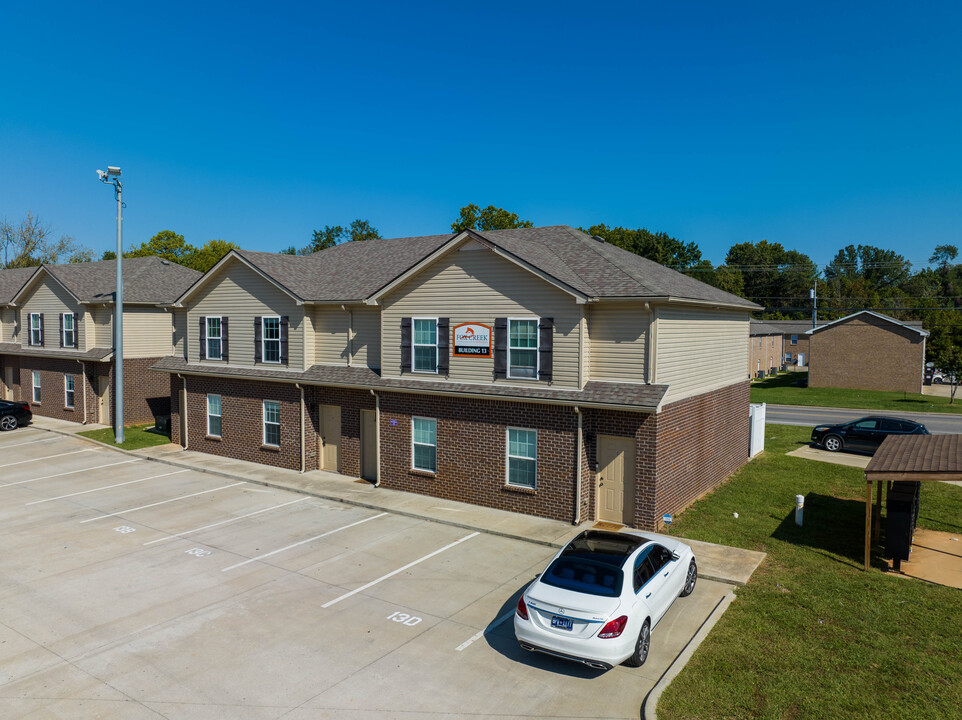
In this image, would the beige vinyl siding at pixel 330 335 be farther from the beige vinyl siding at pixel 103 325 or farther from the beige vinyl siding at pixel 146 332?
the beige vinyl siding at pixel 103 325

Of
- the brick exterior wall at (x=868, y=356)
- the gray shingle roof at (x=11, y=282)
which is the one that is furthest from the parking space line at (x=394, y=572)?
the brick exterior wall at (x=868, y=356)

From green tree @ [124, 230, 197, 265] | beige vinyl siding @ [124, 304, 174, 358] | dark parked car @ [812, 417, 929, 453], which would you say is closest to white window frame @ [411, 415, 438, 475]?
dark parked car @ [812, 417, 929, 453]

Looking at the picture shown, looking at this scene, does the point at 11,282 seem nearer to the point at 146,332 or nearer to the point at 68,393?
the point at 68,393

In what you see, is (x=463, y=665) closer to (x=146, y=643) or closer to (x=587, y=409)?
(x=146, y=643)

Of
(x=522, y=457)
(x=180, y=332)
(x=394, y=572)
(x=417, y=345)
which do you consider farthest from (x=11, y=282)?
(x=394, y=572)

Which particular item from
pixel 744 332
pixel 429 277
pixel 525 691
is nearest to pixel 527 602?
pixel 525 691
